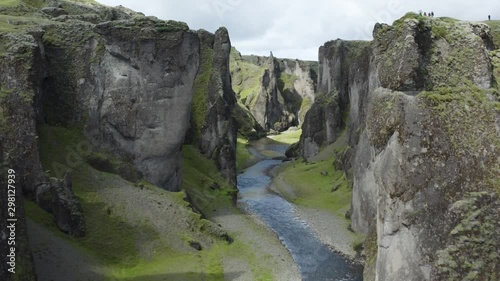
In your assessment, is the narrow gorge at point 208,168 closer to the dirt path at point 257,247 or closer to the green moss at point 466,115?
the green moss at point 466,115

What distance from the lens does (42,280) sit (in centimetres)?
4062

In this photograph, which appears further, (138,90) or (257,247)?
(138,90)

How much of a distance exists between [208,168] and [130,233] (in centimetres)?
4017

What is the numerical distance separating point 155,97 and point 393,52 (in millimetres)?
42898

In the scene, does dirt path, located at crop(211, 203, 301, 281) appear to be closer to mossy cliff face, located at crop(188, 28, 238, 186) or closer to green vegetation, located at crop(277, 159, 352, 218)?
green vegetation, located at crop(277, 159, 352, 218)

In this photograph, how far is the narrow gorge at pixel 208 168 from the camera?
3222 cm

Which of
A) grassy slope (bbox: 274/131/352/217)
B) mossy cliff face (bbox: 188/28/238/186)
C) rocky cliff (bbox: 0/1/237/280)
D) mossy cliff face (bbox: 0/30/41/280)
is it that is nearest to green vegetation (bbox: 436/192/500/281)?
mossy cliff face (bbox: 0/30/41/280)

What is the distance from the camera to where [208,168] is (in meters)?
93.6

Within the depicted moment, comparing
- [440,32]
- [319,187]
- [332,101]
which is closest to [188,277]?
[440,32]

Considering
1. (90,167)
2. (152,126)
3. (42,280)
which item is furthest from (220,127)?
(42,280)

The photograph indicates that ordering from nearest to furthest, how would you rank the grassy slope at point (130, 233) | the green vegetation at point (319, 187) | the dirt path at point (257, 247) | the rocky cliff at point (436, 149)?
the rocky cliff at point (436, 149) < the grassy slope at point (130, 233) < the dirt path at point (257, 247) < the green vegetation at point (319, 187)

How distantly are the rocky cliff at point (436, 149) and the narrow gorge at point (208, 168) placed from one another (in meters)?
0.10

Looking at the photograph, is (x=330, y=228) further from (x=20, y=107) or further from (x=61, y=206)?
(x=20, y=107)


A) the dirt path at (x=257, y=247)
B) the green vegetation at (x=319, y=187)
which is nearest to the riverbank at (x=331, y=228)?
the green vegetation at (x=319, y=187)
